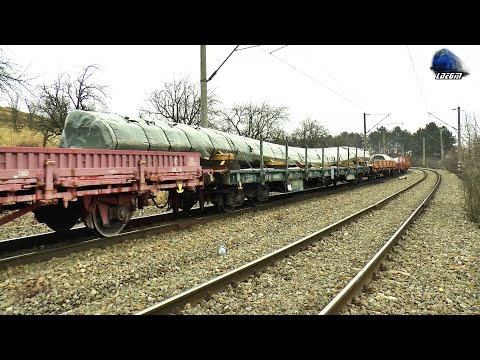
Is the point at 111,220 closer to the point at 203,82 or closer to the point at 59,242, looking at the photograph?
the point at 59,242

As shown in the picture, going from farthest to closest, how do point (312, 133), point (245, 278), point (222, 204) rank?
point (312, 133)
point (222, 204)
point (245, 278)

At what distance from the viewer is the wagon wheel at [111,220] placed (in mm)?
7793

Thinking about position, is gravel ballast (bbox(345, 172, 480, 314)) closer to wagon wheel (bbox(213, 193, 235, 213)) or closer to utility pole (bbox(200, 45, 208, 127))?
wagon wheel (bbox(213, 193, 235, 213))

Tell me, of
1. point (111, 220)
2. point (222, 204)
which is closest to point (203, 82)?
point (222, 204)

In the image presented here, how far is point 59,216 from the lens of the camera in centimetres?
799

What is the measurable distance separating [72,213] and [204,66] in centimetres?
919

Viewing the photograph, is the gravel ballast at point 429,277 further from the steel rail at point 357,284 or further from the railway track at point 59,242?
the railway track at point 59,242

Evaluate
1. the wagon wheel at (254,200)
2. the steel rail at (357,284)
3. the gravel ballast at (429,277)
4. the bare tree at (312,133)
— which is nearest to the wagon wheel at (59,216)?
the steel rail at (357,284)

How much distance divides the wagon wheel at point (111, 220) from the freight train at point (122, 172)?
0.07 ft


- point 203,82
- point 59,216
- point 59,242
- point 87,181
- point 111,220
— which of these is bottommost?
point 59,242

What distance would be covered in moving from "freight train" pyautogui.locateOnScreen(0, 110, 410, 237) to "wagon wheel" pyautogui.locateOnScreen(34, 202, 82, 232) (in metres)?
0.02

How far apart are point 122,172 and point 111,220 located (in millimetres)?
1216

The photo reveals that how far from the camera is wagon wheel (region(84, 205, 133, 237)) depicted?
7793 millimetres

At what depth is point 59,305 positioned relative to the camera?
459 centimetres
